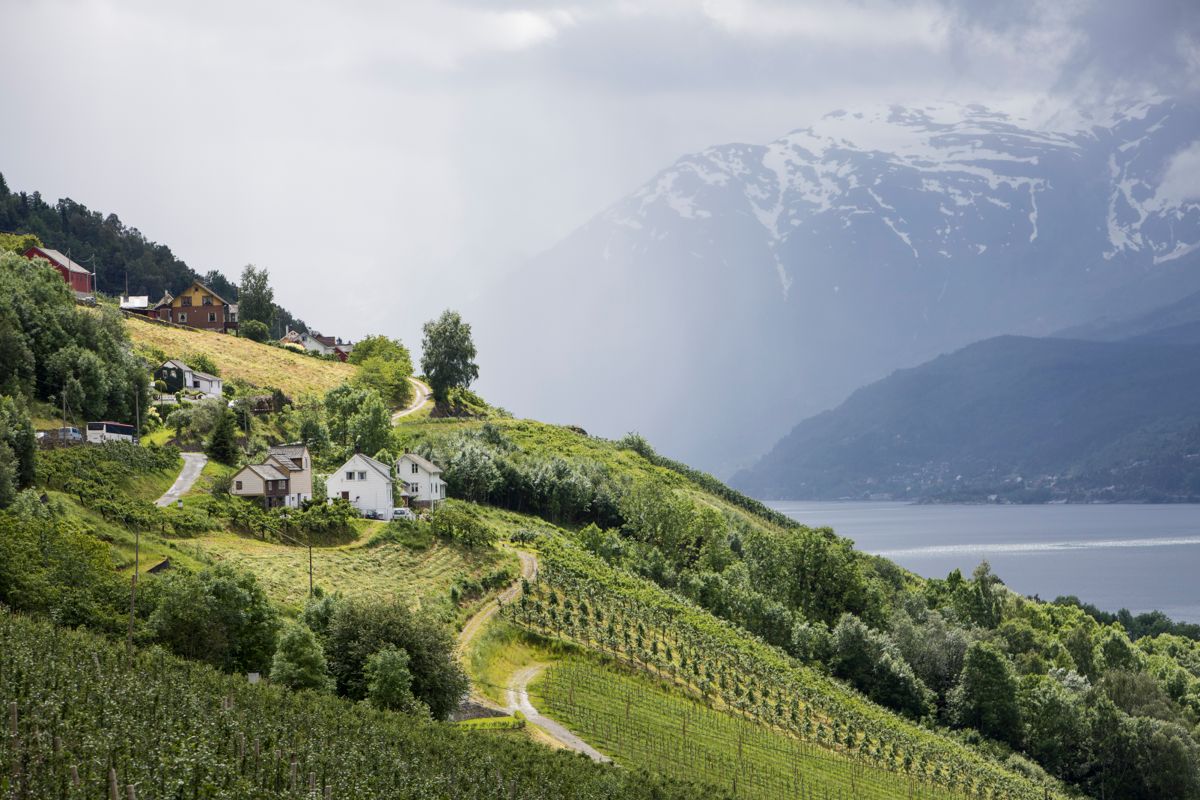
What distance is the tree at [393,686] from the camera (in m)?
55.8

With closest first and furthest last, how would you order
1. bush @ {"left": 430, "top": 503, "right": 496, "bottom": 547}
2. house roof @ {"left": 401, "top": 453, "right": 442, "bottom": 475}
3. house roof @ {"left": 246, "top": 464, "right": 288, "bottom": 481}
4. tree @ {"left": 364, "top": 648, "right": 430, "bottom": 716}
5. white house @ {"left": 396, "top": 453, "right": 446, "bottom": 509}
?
tree @ {"left": 364, "top": 648, "right": 430, "bottom": 716}, house roof @ {"left": 246, "top": 464, "right": 288, "bottom": 481}, bush @ {"left": 430, "top": 503, "right": 496, "bottom": 547}, house roof @ {"left": 401, "top": 453, "right": 442, "bottom": 475}, white house @ {"left": 396, "top": 453, "right": 446, "bottom": 509}

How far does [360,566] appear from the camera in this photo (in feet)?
259

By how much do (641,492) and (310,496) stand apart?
42.9m

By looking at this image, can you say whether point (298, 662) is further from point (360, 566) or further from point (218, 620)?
point (360, 566)

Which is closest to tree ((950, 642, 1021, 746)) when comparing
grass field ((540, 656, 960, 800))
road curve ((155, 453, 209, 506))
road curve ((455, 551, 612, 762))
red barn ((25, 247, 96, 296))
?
grass field ((540, 656, 960, 800))

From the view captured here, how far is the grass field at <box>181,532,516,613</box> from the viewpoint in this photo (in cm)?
7131

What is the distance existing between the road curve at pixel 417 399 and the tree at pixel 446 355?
7.26ft

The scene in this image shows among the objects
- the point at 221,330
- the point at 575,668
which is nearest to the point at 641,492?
the point at 575,668

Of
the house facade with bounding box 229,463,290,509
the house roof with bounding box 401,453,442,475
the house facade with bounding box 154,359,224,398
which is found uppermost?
the house facade with bounding box 154,359,224,398

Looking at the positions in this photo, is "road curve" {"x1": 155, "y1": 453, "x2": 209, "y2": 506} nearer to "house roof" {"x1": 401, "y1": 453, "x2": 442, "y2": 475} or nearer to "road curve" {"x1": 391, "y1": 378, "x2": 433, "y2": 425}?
"house roof" {"x1": 401, "y1": 453, "x2": 442, "y2": 475}

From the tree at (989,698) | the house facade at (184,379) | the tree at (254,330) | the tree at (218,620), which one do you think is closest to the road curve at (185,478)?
the house facade at (184,379)

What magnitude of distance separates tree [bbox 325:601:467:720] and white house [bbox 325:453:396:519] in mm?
34530

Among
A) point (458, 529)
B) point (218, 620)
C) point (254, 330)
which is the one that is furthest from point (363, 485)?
point (254, 330)

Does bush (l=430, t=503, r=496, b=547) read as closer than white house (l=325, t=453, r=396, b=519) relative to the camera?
Yes
